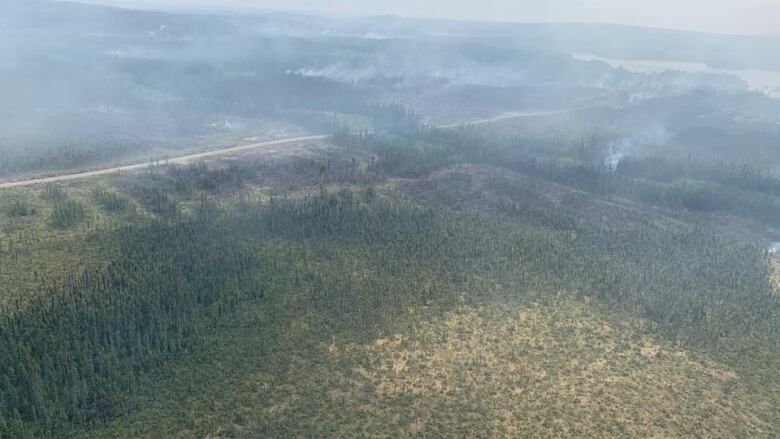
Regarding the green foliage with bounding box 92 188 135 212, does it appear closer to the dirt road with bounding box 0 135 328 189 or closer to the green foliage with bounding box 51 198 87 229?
the green foliage with bounding box 51 198 87 229

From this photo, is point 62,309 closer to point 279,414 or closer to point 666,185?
point 279,414

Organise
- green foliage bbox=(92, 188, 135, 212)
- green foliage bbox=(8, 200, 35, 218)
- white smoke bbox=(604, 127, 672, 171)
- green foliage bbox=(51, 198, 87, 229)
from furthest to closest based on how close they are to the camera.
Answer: white smoke bbox=(604, 127, 672, 171), green foliage bbox=(92, 188, 135, 212), green foliage bbox=(8, 200, 35, 218), green foliage bbox=(51, 198, 87, 229)

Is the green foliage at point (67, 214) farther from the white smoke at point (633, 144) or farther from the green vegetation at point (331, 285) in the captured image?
the white smoke at point (633, 144)

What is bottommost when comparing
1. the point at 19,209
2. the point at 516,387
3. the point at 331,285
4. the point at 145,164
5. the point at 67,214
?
the point at 516,387

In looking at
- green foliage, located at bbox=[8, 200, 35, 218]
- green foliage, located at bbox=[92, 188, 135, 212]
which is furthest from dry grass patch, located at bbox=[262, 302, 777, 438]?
green foliage, located at bbox=[8, 200, 35, 218]

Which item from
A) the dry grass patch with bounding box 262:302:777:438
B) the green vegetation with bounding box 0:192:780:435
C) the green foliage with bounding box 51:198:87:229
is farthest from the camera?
the green foliage with bounding box 51:198:87:229

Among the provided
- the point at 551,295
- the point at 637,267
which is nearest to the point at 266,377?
the point at 551,295

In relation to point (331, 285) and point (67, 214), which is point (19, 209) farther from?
point (331, 285)

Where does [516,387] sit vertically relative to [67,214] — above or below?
below

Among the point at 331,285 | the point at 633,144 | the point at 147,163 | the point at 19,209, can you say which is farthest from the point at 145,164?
the point at 633,144
